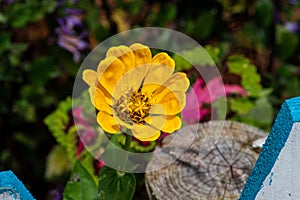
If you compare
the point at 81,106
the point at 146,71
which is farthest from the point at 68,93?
the point at 146,71

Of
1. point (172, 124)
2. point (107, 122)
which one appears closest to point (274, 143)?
point (172, 124)

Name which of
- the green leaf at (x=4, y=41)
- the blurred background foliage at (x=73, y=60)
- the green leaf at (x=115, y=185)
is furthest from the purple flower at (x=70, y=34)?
the green leaf at (x=115, y=185)

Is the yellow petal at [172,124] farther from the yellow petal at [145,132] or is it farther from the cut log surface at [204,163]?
the cut log surface at [204,163]

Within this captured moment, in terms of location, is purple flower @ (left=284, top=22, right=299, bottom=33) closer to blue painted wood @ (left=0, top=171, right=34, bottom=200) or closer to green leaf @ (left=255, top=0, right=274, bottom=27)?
green leaf @ (left=255, top=0, right=274, bottom=27)

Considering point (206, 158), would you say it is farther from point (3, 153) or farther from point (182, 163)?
point (3, 153)

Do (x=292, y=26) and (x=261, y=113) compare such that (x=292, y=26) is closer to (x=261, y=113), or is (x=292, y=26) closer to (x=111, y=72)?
(x=261, y=113)

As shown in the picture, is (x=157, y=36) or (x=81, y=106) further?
(x=157, y=36)

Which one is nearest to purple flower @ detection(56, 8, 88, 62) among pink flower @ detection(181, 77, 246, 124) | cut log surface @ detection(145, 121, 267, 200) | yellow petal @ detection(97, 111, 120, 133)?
pink flower @ detection(181, 77, 246, 124)
